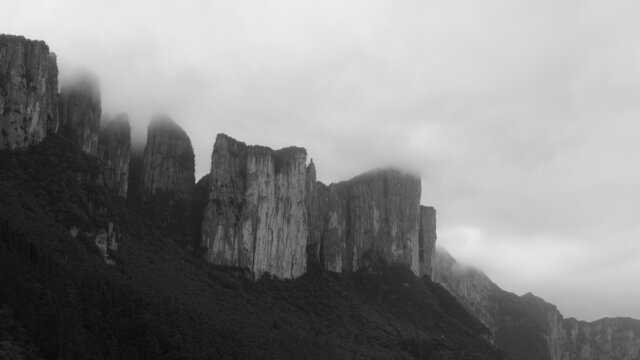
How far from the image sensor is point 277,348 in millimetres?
118438

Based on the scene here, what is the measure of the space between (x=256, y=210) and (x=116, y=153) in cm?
2898

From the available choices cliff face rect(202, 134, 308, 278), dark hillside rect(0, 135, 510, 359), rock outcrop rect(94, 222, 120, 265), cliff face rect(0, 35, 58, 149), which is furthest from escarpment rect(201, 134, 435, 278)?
cliff face rect(0, 35, 58, 149)

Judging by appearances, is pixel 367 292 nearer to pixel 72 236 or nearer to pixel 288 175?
pixel 288 175

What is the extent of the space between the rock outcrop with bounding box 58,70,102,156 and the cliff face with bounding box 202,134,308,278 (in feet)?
87.7

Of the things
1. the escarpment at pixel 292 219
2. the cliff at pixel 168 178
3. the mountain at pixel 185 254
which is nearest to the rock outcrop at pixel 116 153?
the mountain at pixel 185 254

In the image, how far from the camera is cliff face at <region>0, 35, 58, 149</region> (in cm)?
12156

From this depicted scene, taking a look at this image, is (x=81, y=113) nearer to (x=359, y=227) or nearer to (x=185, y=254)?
(x=185, y=254)

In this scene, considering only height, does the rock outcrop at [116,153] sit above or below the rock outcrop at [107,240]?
above

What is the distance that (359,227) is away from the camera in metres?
190

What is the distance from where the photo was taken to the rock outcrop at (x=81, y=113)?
454 feet

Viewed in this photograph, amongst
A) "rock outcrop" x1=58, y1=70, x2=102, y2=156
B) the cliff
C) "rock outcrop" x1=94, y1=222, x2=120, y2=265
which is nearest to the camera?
"rock outcrop" x1=94, y1=222, x2=120, y2=265

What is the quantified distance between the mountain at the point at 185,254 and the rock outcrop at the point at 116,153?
314 millimetres

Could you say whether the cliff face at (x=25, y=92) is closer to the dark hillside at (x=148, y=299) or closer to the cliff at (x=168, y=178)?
the dark hillside at (x=148, y=299)

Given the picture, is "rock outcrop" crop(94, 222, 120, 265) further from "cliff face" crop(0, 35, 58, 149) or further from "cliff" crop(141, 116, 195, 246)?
"cliff" crop(141, 116, 195, 246)
